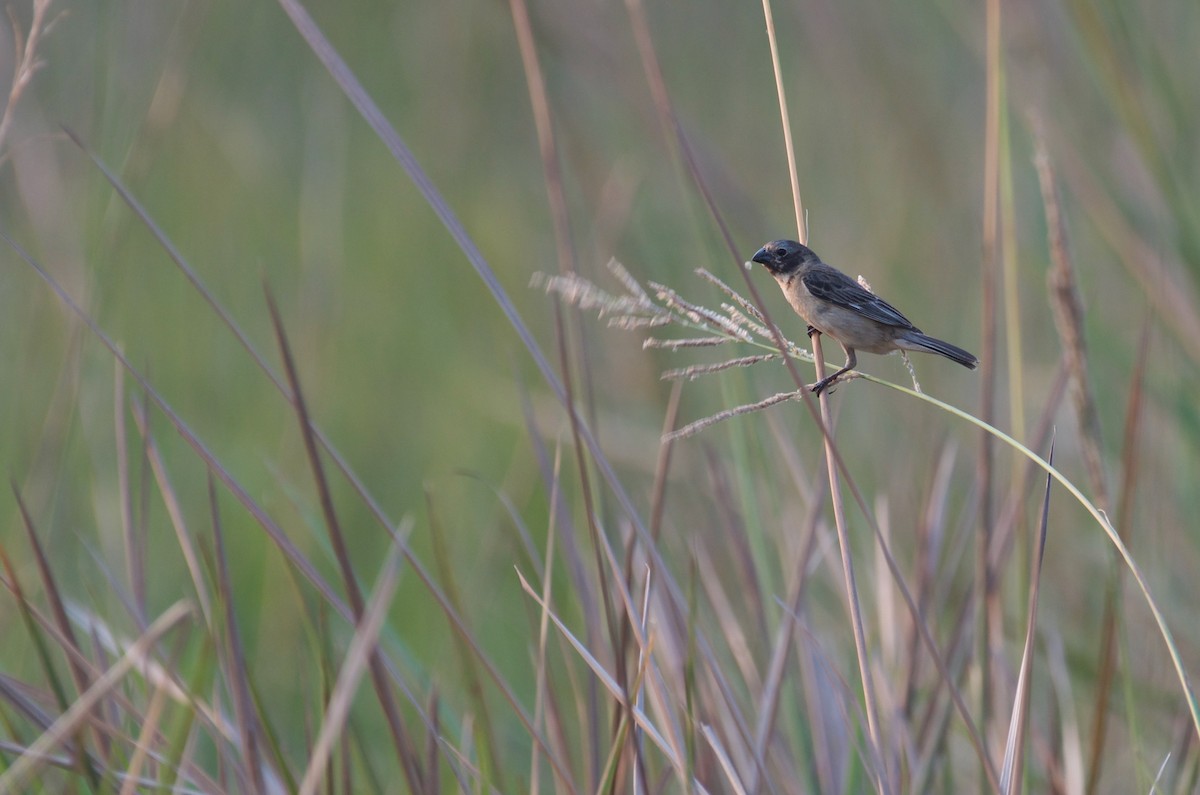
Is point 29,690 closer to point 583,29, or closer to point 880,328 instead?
point 880,328

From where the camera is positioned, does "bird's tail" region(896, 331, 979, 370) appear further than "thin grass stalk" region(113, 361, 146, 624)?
No

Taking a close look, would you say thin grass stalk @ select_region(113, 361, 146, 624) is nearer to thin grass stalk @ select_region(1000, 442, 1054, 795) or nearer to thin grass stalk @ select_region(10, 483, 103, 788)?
thin grass stalk @ select_region(10, 483, 103, 788)

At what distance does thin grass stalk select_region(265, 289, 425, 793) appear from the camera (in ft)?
4.46

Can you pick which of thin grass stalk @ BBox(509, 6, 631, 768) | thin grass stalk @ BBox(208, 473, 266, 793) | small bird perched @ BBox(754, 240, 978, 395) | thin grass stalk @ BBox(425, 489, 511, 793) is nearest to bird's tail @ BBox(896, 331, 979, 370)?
small bird perched @ BBox(754, 240, 978, 395)

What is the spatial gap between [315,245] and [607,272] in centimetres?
88

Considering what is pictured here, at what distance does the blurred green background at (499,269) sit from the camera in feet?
8.38

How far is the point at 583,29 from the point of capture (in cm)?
273

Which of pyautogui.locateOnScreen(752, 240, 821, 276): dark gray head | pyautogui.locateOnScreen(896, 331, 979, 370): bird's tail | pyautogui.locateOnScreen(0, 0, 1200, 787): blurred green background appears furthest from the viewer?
pyautogui.locateOnScreen(0, 0, 1200, 787): blurred green background

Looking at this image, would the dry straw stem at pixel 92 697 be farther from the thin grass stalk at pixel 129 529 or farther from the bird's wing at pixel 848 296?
the bird's wing at pixel 848 296

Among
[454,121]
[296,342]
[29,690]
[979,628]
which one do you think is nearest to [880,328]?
[979,628]

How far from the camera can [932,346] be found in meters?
1.77

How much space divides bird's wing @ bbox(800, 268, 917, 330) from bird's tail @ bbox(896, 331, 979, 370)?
36mm

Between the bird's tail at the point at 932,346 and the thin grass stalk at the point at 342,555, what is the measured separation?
2.89 ft

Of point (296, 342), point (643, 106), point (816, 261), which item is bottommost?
point (296, 342)
